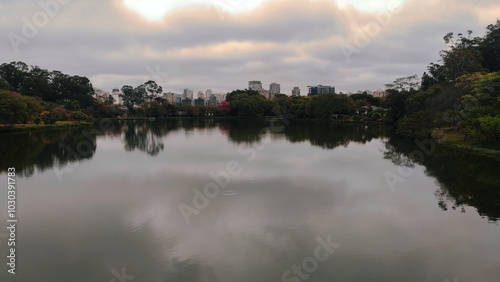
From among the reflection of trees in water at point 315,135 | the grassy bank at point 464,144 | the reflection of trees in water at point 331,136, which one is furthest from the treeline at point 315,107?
the grassy bank at point 464,144

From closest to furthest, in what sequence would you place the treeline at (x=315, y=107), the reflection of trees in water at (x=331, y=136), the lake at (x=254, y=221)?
the lake at (x=254, y=221)
the reflection of trees in water at (x=331, y=136)
the treeline at (x=315, y=107)

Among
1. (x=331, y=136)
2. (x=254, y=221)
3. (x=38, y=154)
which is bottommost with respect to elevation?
(x=254, y=221)

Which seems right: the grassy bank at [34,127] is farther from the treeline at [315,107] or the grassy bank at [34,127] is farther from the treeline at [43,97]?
the treeline at [315,107]

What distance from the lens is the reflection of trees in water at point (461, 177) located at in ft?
35.0

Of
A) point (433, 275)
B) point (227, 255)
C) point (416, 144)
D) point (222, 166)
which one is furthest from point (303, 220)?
point (416, 144)

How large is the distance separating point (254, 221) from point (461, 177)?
10092 millimetres

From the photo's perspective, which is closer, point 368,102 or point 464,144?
point 464,144

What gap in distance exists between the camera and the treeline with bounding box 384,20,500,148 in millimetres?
19797

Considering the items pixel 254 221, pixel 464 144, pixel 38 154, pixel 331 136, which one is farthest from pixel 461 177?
pixel 38 154

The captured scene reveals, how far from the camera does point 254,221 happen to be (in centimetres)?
877

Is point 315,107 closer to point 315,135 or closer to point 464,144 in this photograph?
point 315,135

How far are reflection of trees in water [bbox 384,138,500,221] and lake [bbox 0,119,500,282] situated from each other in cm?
8

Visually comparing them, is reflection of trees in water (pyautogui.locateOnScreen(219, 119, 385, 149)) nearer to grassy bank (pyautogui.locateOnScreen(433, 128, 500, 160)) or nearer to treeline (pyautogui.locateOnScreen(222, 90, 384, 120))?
grassy bank (pyautogui.locateOnScreen(433, 128, 500, 160))

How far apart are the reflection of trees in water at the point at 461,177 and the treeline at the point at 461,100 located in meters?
2.04
